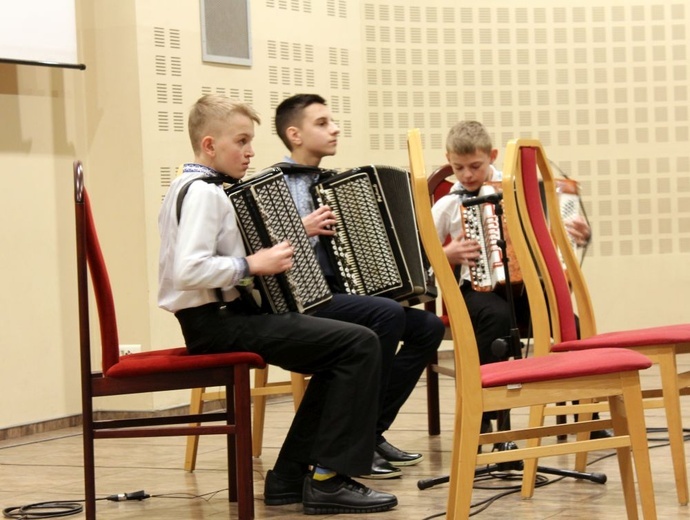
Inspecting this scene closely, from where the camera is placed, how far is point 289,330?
10.3ft

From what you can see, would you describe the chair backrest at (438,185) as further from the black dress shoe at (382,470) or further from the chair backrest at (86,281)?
the chair backrest at (86,281)

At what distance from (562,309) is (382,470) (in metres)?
0.92

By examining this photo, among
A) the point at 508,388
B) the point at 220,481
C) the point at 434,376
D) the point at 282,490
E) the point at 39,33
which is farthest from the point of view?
the point at 39,33

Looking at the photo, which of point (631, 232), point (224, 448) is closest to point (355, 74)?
point (631, 232)

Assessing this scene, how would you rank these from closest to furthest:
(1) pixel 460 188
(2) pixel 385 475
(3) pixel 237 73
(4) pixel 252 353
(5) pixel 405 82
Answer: (4) pixel 252 353 → (2) pixel 385 475 → (1) pixel 460 188 → (3) pixel 237 73 → (5) pixel 405 82

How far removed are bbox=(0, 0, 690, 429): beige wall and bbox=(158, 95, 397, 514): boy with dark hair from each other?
2.06 m

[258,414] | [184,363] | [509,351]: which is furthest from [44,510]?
[509,351]

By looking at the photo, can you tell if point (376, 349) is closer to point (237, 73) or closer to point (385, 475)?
point (385, 475)

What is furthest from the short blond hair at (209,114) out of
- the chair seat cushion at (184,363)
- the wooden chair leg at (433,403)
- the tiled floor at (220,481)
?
the wooden chair leg at (433,403)

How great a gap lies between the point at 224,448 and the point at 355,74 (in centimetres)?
278

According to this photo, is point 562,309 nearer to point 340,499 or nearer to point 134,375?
point 340,499

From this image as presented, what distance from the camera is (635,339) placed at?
10.1 feet

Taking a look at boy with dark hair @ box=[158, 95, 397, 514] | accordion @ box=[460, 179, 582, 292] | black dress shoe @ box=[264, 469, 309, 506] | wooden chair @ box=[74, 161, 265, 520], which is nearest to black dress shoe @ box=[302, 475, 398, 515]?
boy with dark hair @ box=[158, 95, 397, 514]

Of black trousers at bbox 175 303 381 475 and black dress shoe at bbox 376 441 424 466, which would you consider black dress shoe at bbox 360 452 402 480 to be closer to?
black dress shoe at bbox 376 441 424 466
